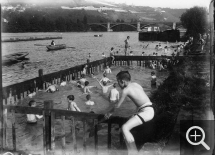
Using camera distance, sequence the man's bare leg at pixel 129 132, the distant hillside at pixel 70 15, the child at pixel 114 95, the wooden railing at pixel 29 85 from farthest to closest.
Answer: the child at pixel 114 95 → the wooden railing at pixel 29 85 → the distant hillside at pixel 70 15 → the man's bare leg at pixel 129 132

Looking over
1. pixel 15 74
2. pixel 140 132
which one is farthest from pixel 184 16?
pixel 15 74

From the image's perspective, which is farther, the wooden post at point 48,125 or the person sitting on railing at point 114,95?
the person sitting on railing at point 114,95

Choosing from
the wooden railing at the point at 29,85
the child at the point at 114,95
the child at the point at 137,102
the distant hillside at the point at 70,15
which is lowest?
the child at the point at 114,95

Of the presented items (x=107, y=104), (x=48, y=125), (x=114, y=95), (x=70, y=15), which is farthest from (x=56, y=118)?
(x=107, y=104)

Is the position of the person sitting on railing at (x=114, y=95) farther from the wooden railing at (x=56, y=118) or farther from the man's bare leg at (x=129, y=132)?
the man's bare leg at (x=129, y=132)

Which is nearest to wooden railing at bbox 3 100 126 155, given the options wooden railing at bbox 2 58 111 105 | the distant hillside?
wooden railing at bbox 2 58 111 105

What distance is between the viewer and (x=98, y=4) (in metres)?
6.25

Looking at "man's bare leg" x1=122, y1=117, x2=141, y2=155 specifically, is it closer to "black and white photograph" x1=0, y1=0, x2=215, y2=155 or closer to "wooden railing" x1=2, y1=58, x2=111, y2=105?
"black and white photograph" x1=0, y1=0, x2=215, y2=155

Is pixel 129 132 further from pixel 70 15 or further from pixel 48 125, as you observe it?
pixel 70 15

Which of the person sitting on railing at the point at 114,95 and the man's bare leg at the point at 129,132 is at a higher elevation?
the man's bare leg at the point at 129,132

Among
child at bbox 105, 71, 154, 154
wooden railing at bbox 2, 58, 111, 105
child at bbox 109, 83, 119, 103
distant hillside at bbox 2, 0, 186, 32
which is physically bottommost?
child at bbox 109, 83, 119, 103

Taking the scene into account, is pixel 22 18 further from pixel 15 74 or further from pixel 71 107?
pixel 15 74

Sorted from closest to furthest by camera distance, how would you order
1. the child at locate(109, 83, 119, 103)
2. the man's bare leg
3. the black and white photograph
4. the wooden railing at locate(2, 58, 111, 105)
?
the man's bare leg → the black and white photograph → the wooden railing at locate(2, 58, 111, 105) → the child at locate(109, 83, 119, 103)

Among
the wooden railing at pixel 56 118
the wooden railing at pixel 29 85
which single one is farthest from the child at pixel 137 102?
the wooden railing at pixel 29 85
